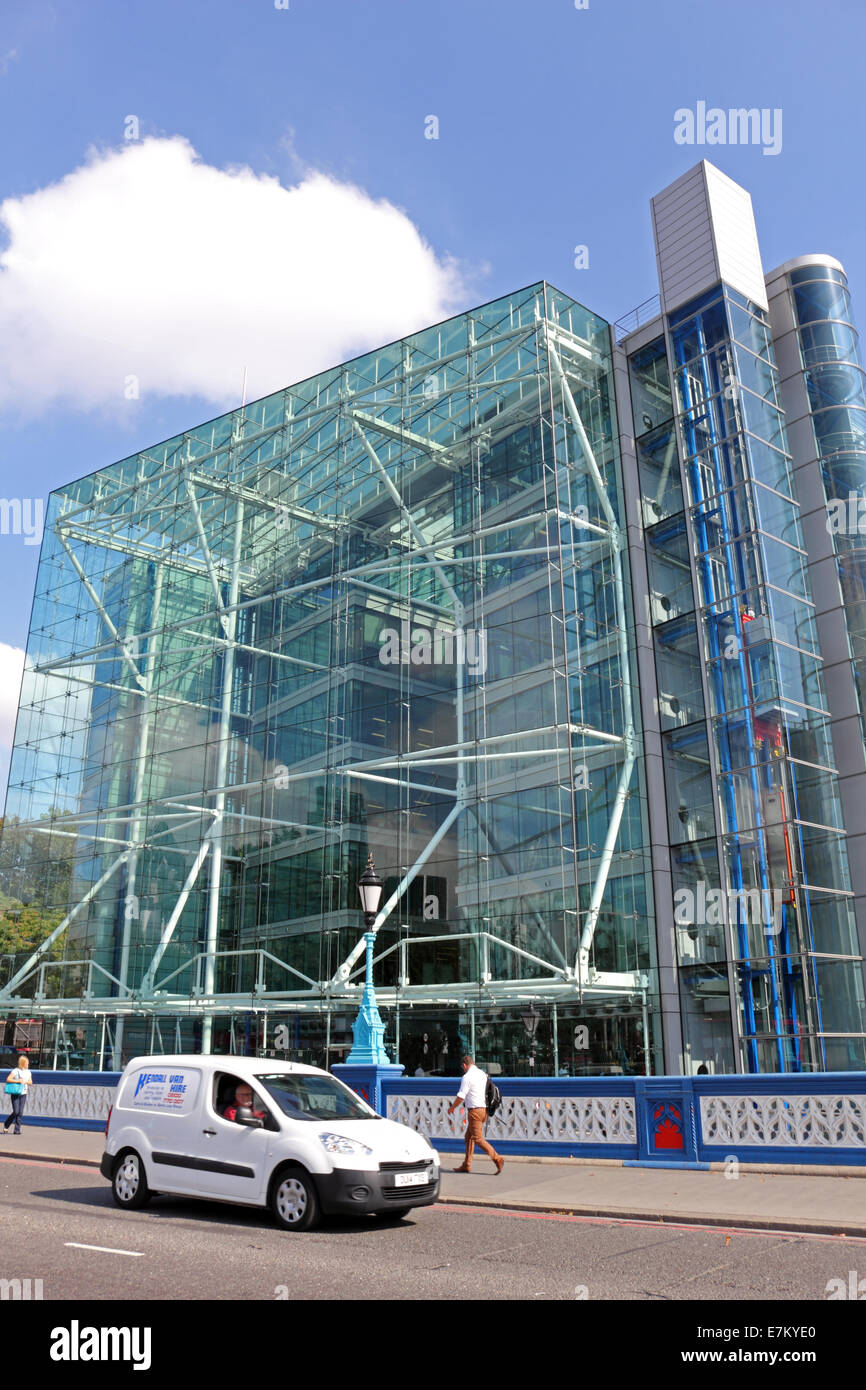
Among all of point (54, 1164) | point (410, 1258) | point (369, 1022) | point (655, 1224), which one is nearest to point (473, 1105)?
point (369, 1022)

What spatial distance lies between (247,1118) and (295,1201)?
96 cm

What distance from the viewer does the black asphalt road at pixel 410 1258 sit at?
743 cm

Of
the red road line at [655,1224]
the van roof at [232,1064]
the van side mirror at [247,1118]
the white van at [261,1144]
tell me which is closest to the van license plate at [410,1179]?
the white van at [261,1144]

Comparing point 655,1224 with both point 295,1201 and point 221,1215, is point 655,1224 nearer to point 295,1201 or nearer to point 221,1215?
point 295,1201

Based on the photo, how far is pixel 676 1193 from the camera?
41.4ft

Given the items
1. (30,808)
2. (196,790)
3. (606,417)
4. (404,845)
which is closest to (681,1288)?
(404,845)

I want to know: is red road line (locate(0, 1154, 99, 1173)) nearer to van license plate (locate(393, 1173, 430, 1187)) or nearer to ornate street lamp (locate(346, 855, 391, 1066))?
ornate street lamp (locate(346, 855, 391, 1066))

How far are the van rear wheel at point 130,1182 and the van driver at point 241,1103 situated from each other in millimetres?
1435

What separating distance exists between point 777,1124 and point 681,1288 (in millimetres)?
7395

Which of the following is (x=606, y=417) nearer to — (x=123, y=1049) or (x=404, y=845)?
(x=404, y=845)

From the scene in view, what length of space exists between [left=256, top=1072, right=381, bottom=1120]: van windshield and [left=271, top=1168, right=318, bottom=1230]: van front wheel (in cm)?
61

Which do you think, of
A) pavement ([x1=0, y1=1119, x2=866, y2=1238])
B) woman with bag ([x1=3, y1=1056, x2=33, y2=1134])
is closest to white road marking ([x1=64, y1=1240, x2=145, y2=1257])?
pavement ([x1=0, y1=1119, x2=866, y2=1238])

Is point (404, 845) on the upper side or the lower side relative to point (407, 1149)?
upper
